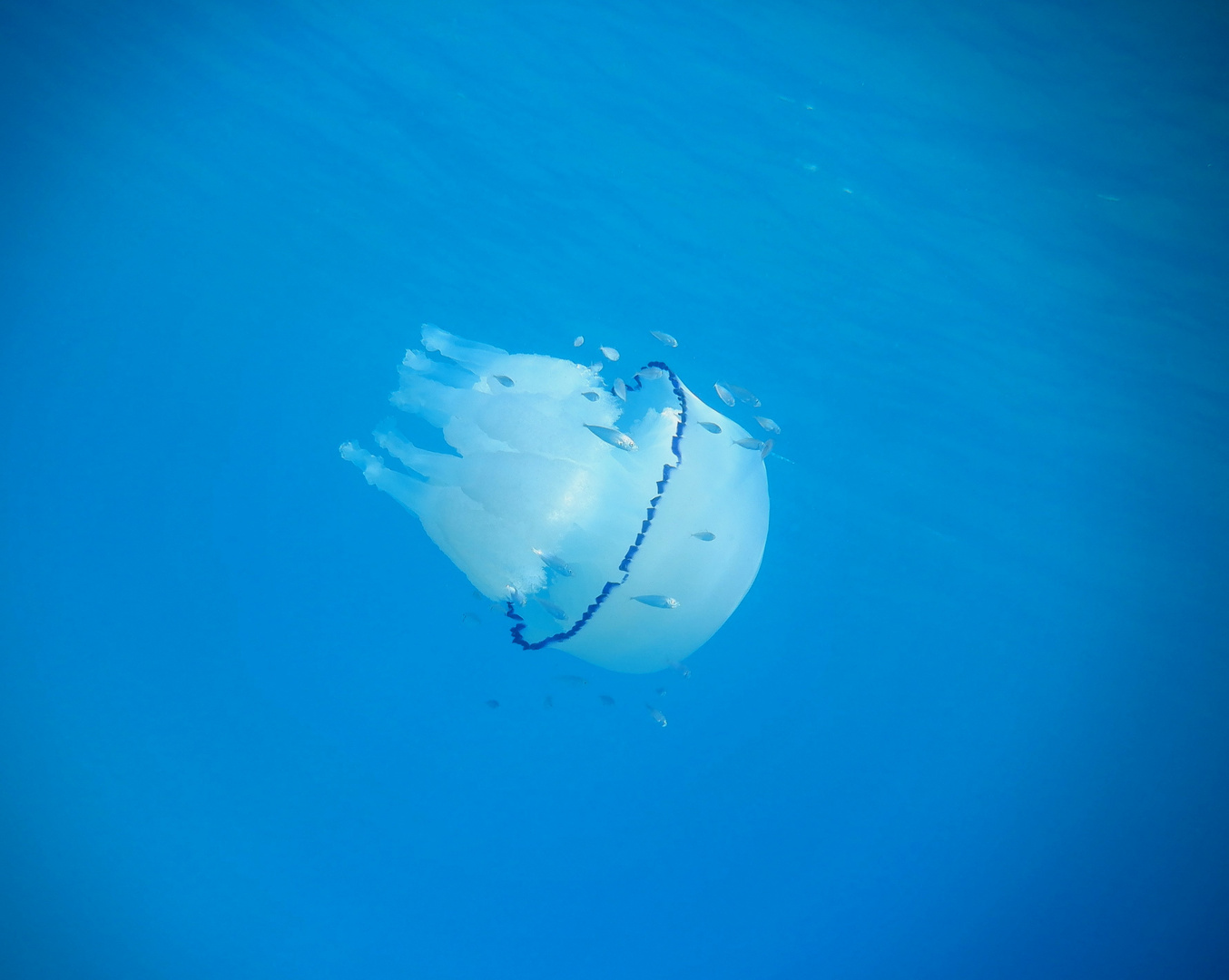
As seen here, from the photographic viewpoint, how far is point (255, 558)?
12156mm

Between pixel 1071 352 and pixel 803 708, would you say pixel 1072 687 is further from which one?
pixel 1071 352

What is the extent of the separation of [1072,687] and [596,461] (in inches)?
561

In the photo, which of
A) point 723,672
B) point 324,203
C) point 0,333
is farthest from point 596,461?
point 0,333

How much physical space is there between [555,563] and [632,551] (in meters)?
0.44

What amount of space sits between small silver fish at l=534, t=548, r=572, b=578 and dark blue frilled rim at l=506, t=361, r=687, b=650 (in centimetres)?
23

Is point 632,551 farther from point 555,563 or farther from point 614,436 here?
point 614,436

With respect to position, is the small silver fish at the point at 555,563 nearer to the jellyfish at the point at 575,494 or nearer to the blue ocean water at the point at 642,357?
the jellyfish at the point at 575,494

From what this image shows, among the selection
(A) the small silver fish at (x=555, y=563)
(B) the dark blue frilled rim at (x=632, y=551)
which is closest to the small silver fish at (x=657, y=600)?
(B) the dark blue frilled rim at (x=632, y=551)

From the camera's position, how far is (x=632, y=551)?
3.54 meters

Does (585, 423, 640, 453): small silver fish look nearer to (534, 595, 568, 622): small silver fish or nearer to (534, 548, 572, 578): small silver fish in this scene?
(534, 548, 572, 578): small silver fish

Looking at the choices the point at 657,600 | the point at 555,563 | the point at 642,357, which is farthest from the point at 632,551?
the point at 642,357

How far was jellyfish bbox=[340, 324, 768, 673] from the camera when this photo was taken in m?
3.65

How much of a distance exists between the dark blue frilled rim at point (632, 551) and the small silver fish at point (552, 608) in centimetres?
9

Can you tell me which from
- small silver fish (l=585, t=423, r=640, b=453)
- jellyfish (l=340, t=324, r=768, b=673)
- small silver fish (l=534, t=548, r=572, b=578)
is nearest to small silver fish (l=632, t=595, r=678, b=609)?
jellyfish (l=340, t=324, r=768, b=673)
